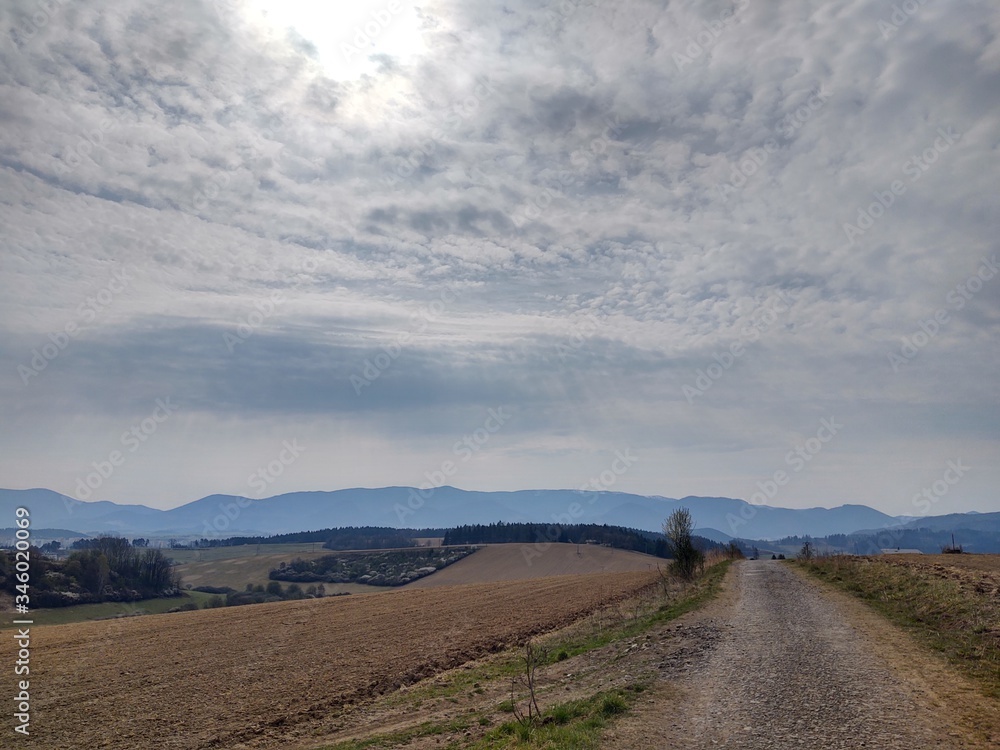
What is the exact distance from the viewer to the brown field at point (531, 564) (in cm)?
11262

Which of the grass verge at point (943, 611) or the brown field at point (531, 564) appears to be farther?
the brown field at point (531, 564)

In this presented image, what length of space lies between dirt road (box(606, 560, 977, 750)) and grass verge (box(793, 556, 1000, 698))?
1621mm

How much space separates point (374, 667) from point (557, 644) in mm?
7347

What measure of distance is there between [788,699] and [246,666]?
2204 centimetres

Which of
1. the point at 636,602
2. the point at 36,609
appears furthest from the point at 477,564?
the point at 636,602

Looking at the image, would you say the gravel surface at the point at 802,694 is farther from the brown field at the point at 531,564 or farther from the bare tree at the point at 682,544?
the brown field at the point at 531,564

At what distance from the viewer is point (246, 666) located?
25.4m

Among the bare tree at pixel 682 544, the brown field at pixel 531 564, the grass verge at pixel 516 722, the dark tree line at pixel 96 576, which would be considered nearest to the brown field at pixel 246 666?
the grass verge at pixel 516 722

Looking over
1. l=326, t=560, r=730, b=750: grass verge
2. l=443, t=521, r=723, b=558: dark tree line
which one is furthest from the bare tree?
l=443, t=521, r=723, b=558: dark tree line

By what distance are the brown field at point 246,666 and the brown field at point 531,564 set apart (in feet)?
228

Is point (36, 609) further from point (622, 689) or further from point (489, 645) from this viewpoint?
point (622, 689)

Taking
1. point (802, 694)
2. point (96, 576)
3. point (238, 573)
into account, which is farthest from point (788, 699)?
point (238, 573)

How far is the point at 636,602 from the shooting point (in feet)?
114

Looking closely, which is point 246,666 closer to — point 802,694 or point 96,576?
point 802,694
